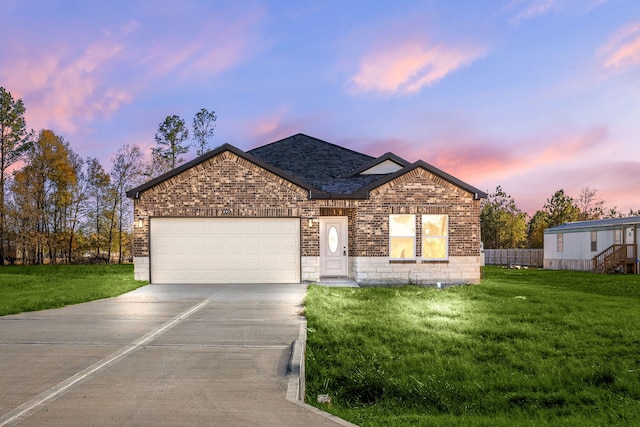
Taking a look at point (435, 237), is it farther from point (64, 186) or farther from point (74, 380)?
point (64, 186)

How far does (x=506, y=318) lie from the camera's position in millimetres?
9586

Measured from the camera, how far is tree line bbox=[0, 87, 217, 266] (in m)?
A: 36.6

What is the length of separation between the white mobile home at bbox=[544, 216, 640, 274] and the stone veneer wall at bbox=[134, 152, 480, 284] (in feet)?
51.4

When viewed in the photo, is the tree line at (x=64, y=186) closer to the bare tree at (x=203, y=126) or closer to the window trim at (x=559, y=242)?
the bare tree at (x=203, y=126)

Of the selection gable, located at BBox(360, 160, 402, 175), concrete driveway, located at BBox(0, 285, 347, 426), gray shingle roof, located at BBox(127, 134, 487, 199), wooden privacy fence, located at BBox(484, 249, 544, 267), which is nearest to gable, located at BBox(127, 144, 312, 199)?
gray shingle roof, located at BBox(127, 134, 487, 199)

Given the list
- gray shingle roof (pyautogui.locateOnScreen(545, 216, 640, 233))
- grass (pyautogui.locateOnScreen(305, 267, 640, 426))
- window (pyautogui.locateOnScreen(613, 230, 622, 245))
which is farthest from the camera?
window (pyautogui.locateOnScreen(613, 230, 622, 245))

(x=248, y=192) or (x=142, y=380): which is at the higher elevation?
(x=248, y=192)

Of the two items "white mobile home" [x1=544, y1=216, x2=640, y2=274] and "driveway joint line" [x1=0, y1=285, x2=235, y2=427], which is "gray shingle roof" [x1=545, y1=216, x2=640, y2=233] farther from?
"driveway joint line" [x1=0, y1=285, x2=235, y2=427]

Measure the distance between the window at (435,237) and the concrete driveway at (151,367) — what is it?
7410 millimetres

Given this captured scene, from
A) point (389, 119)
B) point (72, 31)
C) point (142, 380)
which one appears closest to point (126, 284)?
point (72, 31)

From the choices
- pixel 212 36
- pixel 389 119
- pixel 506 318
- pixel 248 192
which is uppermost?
pixel 212 36

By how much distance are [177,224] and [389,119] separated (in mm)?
12851

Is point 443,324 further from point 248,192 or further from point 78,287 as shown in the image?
point 78,287

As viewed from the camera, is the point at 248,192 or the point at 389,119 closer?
the point at 248,192
